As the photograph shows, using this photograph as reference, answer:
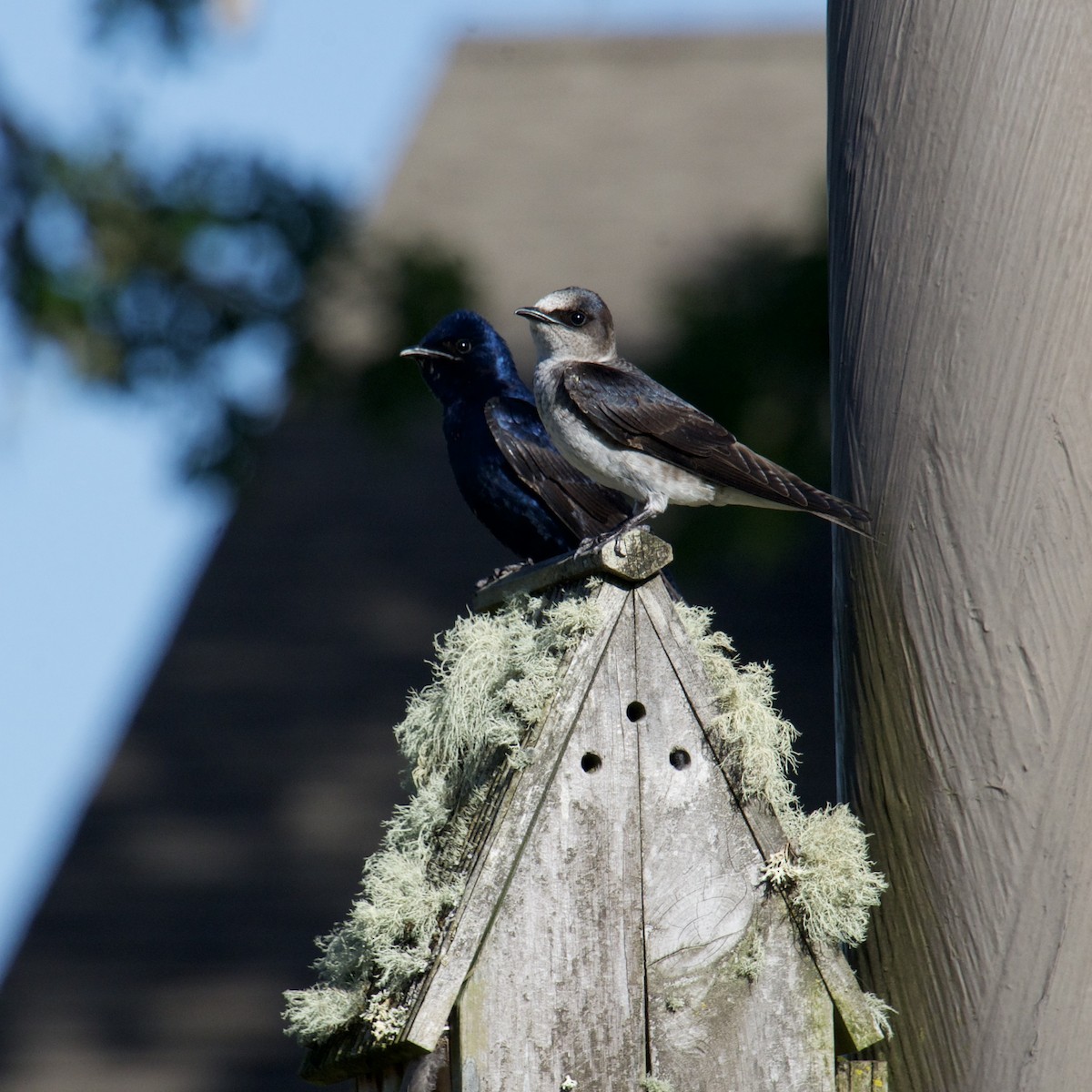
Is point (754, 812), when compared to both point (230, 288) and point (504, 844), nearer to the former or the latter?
point (504, 844)

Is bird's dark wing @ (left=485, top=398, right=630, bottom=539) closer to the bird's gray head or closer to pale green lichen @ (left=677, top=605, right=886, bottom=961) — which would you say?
the bird's gray head

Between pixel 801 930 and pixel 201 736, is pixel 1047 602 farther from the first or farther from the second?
pixel 201 736

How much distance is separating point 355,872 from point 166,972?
2.83ft

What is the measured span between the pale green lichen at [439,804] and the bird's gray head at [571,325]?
1.41 meters

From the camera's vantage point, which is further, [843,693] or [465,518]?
[465,518]

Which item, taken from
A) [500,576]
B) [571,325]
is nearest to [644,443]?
[500,576]

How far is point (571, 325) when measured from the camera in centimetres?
422

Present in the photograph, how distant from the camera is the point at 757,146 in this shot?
401 inches

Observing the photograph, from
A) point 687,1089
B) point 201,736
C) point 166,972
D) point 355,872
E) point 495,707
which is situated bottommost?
point 687,1089

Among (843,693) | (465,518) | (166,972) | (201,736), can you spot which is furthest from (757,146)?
(843,693)

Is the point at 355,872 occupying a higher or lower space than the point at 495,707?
higher

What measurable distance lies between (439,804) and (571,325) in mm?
1760

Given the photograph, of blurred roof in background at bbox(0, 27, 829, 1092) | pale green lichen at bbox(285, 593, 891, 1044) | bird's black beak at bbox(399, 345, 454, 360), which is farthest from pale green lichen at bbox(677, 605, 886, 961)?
blurred roof in background at bbox(0, 27, 829, 1092)

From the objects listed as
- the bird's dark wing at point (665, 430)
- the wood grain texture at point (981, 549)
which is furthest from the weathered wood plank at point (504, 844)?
the bird's dark wing at point (665, 430)
